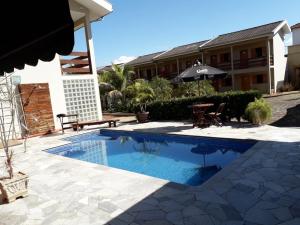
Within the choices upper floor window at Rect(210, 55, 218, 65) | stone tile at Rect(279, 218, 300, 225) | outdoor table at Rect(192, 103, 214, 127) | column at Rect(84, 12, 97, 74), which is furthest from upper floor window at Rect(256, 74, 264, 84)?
stone tile at Rect(279, 218, 300, 225)

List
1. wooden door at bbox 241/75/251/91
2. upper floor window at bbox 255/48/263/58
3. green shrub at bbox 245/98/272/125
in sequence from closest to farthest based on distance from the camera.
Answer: green shrub at bbox 245/98/272/125, upper floor window at bbox 255/48/263/58, wooden door at bbox 241/75/251/91

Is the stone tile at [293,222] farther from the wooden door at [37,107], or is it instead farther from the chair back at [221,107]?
the wooden door at [37,107]

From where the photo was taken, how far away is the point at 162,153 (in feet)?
31.4

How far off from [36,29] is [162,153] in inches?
305

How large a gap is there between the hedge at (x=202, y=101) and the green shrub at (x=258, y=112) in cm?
77

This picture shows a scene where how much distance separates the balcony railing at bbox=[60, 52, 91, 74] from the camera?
15.0 meters

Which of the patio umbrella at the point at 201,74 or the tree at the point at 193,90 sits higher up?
the patio umbrella at the point at 201,74

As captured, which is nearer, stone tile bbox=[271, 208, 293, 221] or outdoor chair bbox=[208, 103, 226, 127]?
stone tile bbox=[271, 208, 293, 221]

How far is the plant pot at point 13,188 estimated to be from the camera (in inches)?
209

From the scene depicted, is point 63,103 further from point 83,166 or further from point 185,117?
point 83,166

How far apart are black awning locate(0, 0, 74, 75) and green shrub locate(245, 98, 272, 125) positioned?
32.4ft

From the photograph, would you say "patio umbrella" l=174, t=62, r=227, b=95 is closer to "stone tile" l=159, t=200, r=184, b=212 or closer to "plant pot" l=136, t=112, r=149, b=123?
"plant pot" l=136, t=112, r=149, b=123

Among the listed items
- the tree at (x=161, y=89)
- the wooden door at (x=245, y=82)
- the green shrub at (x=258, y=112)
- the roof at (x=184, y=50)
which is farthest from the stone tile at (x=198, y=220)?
the roof at (x=184, y=50)

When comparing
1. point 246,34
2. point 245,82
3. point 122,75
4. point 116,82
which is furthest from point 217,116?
point 245,82
